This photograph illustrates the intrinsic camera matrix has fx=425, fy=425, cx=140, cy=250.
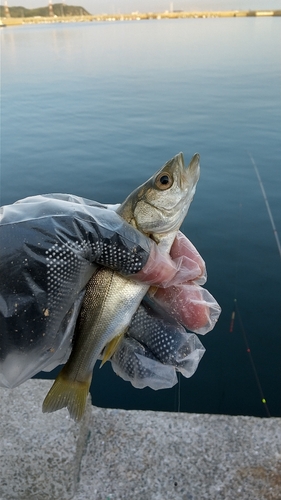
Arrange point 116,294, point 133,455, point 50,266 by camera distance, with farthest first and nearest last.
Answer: point 133,455, point 116,294, point 50,266

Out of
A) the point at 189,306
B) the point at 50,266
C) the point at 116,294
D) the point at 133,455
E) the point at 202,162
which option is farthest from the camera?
the point at 202,162

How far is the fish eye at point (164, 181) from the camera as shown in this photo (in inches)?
86.6

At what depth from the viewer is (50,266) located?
6.31 ft

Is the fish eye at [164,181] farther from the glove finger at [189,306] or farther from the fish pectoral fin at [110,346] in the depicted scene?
the fish pectoral fin at [110,346]

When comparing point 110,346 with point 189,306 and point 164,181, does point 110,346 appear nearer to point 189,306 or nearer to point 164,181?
point 189,306

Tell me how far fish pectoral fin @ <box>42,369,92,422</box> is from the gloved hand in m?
0.13

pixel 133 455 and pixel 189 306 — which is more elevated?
pixel 189 306

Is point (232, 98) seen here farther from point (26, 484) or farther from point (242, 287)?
point (26, 484)

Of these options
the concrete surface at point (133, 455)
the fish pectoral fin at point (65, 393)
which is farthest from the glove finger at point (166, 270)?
the concrete surface at point (133, 455)

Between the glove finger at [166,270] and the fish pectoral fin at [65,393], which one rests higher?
the glove finger at [166,270]

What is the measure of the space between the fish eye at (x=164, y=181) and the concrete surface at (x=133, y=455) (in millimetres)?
1844

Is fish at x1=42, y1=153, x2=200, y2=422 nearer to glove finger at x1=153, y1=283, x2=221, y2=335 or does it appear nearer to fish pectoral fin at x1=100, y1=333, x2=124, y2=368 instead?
fish pectoral fin at x1=100, y1=333, x2=124, y2=368

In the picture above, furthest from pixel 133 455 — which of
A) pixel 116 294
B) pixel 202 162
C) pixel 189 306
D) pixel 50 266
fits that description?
pixel 202 162

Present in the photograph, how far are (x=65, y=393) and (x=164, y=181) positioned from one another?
3.92 feet
